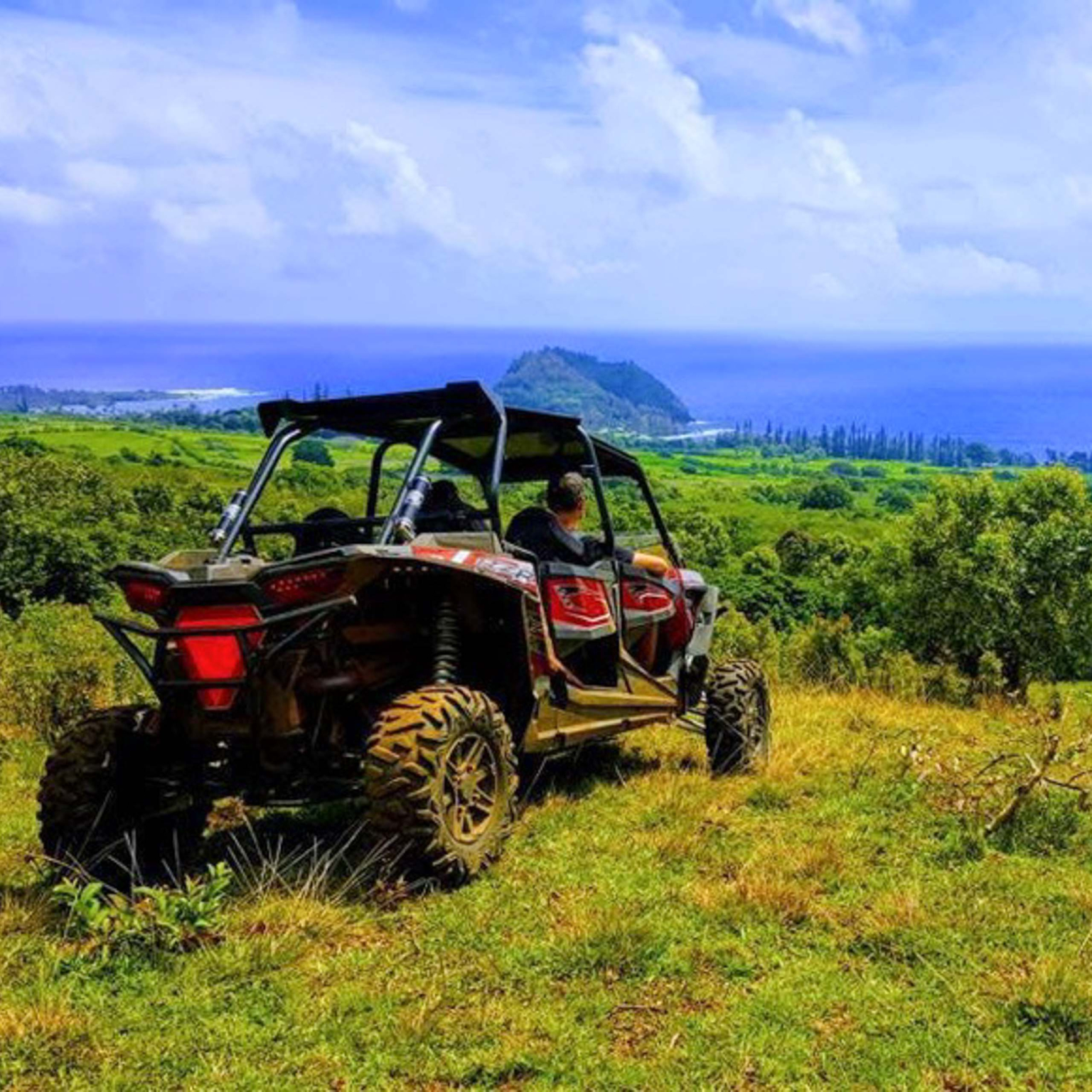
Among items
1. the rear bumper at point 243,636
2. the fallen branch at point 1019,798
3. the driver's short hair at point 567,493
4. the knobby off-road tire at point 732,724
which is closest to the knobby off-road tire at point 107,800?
the rear bumper at point 243,636

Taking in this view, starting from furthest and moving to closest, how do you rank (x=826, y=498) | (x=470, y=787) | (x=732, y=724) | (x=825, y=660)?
(x=826, y=498)
(x=825, y=660)
(x=732, y=724)
(x=470, y=787)

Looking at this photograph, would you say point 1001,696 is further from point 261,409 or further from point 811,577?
point 811,577

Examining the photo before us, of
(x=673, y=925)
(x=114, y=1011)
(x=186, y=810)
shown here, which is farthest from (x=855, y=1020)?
(x=186, y=810)

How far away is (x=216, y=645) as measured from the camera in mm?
5574

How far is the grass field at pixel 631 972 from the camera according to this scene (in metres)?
3.98

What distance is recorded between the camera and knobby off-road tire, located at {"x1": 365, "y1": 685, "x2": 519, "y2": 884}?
5.48m

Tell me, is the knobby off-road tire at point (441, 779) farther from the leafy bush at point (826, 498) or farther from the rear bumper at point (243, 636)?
the leafy bush at point (826, 498)

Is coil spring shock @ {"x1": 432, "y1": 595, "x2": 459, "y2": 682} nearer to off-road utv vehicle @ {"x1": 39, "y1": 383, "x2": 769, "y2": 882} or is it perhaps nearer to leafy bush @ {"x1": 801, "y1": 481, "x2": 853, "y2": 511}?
off-road utv vehicle @ {"x1": 39, "y1": 383, "x2": 769, "y2": 882}

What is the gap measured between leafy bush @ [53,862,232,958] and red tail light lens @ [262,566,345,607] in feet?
4.46

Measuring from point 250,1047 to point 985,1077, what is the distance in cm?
263

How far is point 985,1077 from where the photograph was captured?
13.0ft

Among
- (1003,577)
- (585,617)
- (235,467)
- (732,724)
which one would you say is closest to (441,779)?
(585,617)

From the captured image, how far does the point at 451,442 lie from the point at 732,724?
302 cm

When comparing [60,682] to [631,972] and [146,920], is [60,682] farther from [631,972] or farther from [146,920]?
[631,972]
